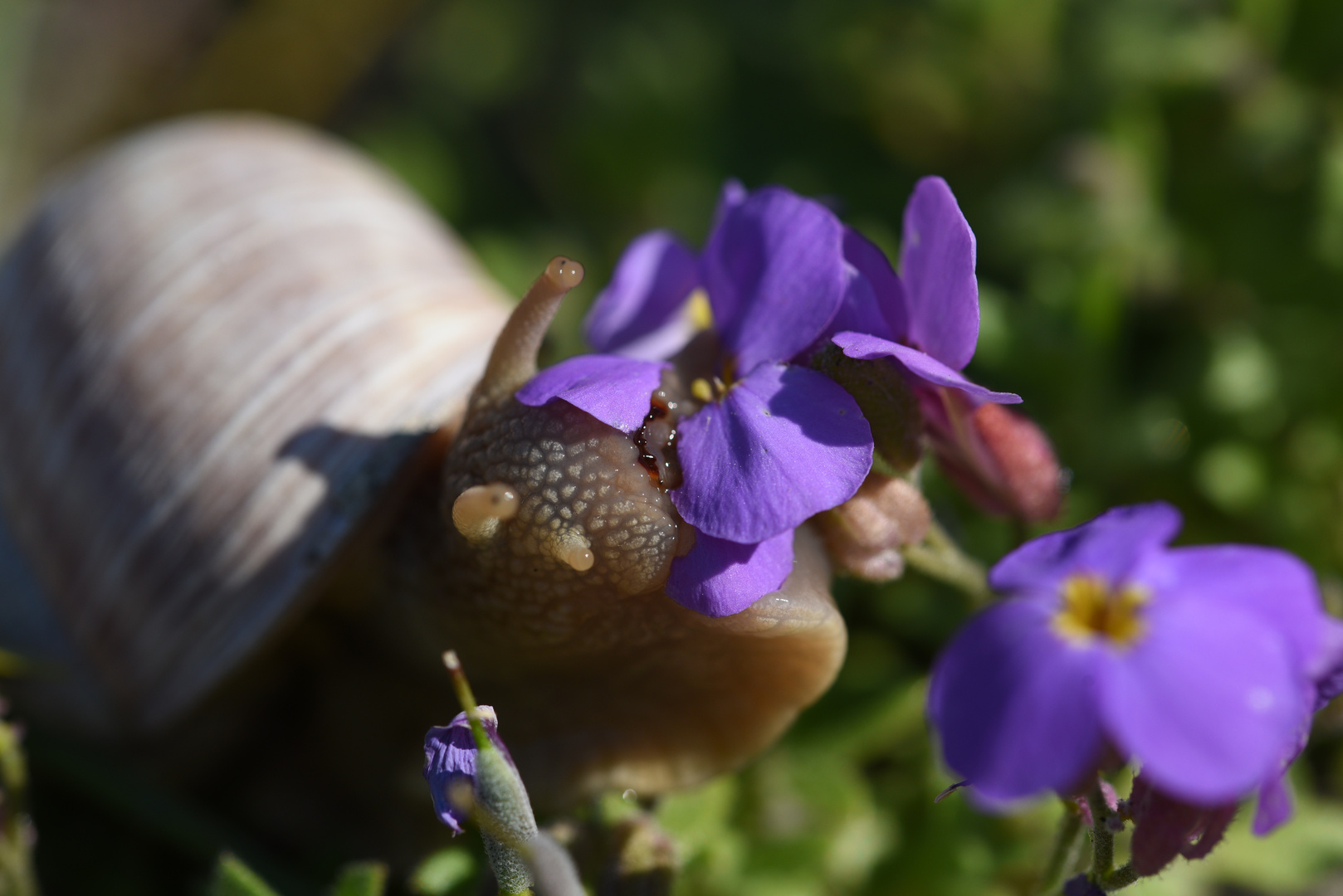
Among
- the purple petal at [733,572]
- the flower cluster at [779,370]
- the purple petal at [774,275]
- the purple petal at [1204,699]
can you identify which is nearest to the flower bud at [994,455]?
the flower cluster at [779,370]

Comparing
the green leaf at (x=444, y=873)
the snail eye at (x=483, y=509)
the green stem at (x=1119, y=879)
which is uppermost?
the snail eye at (x=483, y=509)

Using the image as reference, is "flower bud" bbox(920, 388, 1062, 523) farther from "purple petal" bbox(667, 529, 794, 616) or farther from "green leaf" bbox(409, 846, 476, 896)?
"green leaf" bbox(409, 846, 476, 896)

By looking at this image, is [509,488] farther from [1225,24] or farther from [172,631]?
[1225,24]

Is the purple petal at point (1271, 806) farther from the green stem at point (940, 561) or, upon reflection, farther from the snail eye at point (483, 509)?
the snail eye at point (483, 509)

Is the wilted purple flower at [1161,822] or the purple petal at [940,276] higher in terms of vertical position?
the purple petal at [940,276]

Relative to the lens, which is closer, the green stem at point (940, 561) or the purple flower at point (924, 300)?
the purple flower at point (924, 300)

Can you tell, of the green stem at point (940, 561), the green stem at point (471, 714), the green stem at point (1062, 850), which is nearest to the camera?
the green stem at point (471, 714)

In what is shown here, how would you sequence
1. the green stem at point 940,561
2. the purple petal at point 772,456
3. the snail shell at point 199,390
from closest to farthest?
the purple petal at point 772,456 < the green stem at point 940,561 < the snail shell at point 199,390

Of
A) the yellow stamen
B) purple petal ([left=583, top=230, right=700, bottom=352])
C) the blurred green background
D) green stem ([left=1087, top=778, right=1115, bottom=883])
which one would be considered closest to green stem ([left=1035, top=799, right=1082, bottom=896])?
→ green stem ([left=1087, top=778, right=1115, bottom=883])
